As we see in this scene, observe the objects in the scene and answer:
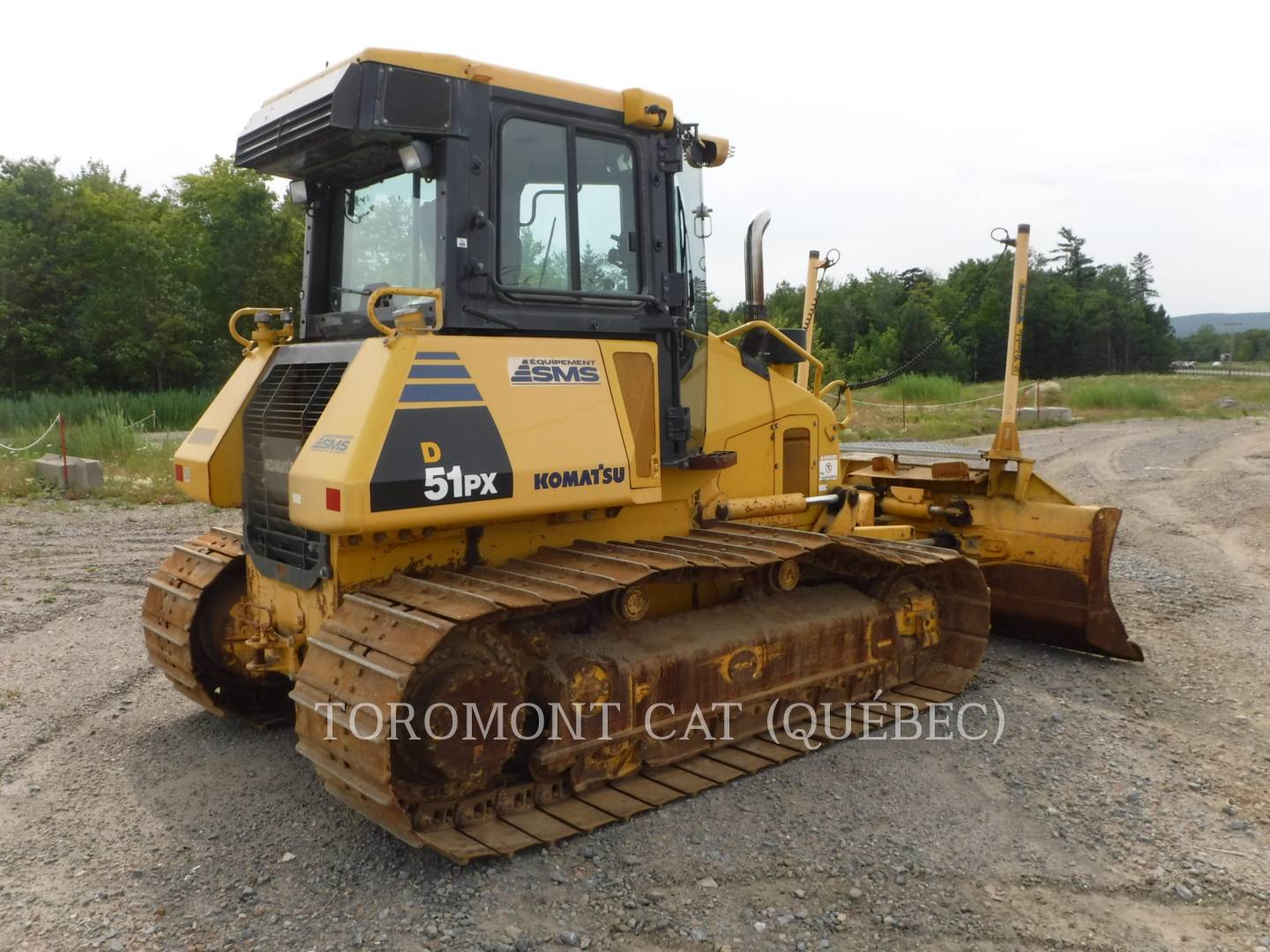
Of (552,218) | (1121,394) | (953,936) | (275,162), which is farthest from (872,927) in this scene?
(1121,394)

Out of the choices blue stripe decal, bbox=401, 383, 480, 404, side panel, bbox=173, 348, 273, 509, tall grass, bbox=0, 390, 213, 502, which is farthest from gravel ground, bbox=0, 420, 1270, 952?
tall grass, bbox=0, 390, 213, 502

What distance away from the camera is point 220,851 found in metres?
4.25

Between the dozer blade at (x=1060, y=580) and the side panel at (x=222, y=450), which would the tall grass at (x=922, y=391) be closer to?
the dozer blade at (x=1060, y=580)

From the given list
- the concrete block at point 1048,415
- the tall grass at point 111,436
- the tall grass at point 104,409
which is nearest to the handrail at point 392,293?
the tall grass at point 111,436

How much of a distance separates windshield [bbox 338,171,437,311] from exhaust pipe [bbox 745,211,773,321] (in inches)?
74.8

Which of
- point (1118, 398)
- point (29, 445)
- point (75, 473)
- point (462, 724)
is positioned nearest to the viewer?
point (462, 724)

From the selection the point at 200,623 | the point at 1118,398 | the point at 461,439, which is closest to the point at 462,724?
the point at 461,439

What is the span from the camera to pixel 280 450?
4.80 metres

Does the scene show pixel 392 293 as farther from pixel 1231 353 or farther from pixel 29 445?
pixel 1231 353

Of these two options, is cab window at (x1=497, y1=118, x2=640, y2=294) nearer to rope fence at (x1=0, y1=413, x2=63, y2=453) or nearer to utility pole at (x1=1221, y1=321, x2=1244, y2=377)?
rope fence at (x1=0, y1=413, x2=63, y2=453)

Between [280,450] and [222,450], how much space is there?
574 mm

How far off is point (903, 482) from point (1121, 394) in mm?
26849

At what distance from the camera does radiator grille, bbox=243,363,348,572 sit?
180 inches

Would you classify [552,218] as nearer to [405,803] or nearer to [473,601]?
[473,601]
